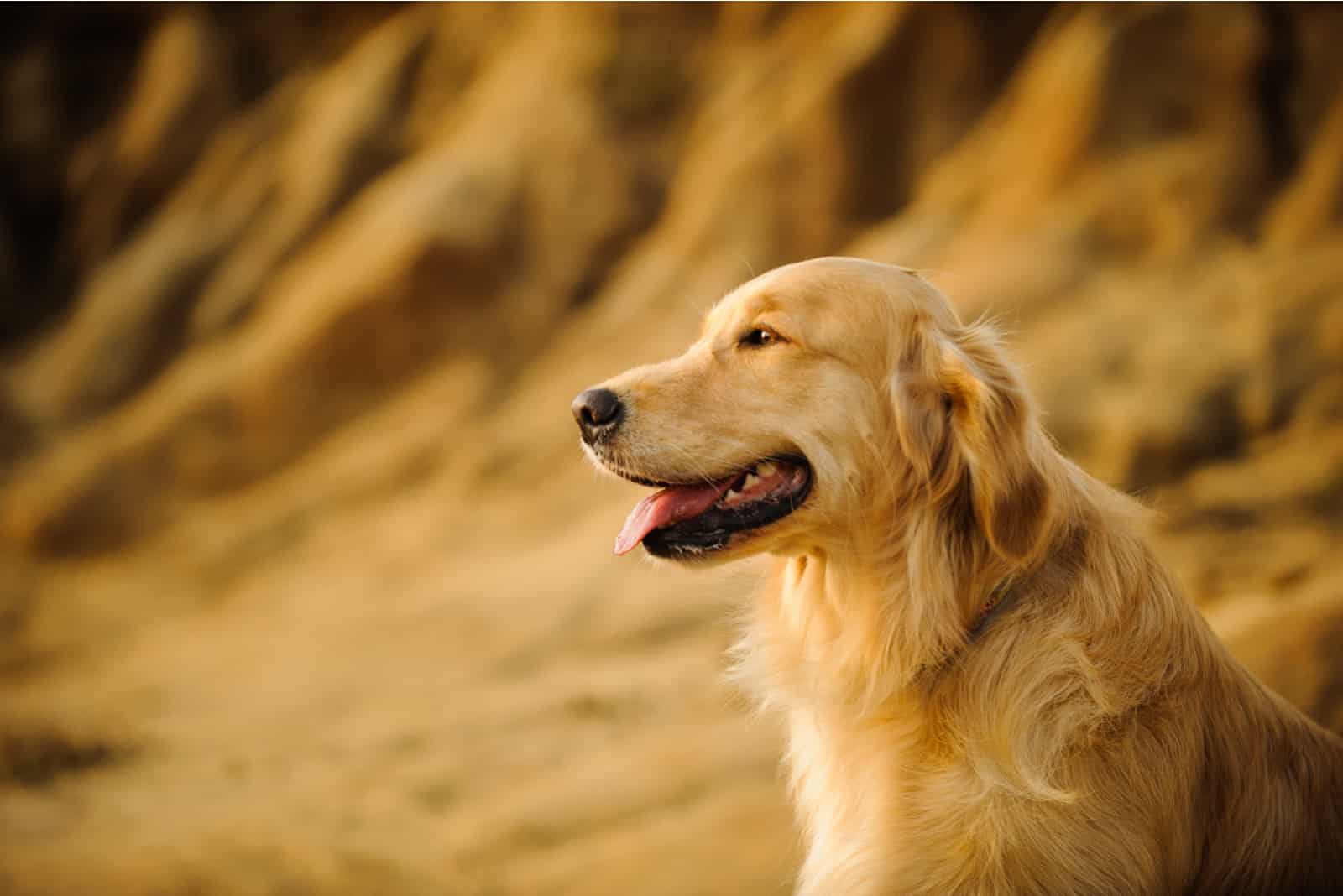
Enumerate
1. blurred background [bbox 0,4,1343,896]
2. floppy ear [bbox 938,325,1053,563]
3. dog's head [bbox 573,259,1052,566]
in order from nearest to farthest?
floppy ear [bbox 938,325,1053,563] < dog's head [bbox 573,259,1052,566] < blurred background [bbox 0,4,1343,896]

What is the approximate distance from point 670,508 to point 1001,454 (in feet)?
Result: 3.19

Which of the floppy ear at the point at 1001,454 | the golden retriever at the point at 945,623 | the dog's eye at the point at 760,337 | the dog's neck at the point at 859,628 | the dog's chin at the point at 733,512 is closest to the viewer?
the golden retriever at the point at 945,623

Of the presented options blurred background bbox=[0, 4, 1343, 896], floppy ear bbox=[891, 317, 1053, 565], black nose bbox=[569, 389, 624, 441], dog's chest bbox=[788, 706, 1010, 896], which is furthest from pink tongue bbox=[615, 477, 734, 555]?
blurred background bbox=[0, 4, 1343, 896]

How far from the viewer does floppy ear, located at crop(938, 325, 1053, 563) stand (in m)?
3.03

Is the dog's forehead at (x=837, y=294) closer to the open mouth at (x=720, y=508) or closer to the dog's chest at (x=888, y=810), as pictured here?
the open mouth at (x=720, y=508)

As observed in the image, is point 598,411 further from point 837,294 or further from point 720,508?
point 837,294

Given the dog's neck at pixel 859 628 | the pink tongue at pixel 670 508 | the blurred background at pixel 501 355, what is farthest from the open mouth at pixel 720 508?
the blurred background at pixel 501 355

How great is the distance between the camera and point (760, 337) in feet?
11.8

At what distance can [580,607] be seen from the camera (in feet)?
33.6

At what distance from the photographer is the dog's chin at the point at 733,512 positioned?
341 cm

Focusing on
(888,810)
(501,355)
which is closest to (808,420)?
(888,810)

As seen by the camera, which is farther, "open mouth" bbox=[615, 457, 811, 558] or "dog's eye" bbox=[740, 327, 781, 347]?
"dog's eye" bbox=[740, 327, 781, 347]

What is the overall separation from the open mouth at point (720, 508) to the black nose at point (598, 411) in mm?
275

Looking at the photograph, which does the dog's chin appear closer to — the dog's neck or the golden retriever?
the golden retriever
